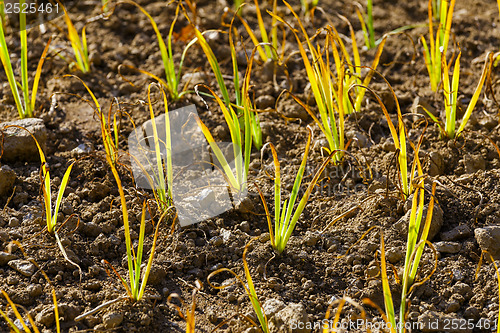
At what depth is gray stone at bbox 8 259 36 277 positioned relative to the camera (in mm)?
1480

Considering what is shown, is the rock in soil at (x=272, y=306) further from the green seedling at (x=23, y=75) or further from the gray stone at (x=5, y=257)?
the green seedling at (x=23, y=75)

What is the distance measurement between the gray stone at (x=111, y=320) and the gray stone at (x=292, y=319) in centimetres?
41

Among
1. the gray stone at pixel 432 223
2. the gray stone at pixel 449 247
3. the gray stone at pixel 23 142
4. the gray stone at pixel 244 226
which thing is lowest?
the gray stone at pixel 449 247

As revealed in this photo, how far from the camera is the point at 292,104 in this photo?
2199 millimetres

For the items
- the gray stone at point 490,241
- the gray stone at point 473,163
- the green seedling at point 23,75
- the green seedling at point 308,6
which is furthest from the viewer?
the green seedling at point 308,6

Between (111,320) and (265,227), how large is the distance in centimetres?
59

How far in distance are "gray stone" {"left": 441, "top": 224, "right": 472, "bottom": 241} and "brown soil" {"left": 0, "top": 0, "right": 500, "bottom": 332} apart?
1cm

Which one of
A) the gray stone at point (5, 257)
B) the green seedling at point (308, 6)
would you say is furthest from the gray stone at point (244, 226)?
the green seedling at point (308, 6)

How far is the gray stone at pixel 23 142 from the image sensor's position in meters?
1.86

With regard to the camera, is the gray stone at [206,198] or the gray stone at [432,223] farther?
the gray stone at [206,198]

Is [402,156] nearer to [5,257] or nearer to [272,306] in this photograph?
[272,306]

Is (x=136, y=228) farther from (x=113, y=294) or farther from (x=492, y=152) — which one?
(x=492, y=152)

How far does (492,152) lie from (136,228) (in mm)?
1295

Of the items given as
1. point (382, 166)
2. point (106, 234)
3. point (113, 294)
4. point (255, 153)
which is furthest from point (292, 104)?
point (113, 294)
